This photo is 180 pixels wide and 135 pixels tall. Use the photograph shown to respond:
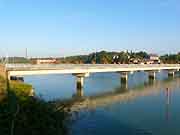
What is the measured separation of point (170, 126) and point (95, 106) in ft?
38.2

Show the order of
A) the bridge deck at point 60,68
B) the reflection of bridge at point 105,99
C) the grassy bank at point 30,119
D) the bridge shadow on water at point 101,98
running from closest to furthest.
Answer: the grassy bank at point 30,119
the bridge shadow on water at point 101,98
the reflection of bridge at point 105,99
the bridge deck at point 60,68

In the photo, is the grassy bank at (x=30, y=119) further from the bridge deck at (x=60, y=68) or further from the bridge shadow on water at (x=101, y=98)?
the bridge deck at (x=60, y=68)

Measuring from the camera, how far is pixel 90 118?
26281mm

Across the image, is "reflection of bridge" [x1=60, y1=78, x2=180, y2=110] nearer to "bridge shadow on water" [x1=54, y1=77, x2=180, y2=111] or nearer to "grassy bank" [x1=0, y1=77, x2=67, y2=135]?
"bridge shadow on water" [x1=54, y1=77, x2=180, y2=111]

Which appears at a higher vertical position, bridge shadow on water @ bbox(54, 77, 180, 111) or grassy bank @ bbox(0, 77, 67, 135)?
grassy bank @ bbox(0, 77, 67, 135)

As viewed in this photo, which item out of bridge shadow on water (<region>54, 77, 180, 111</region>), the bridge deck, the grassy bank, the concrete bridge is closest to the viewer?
the grassy bank

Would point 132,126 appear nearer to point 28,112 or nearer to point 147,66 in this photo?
point 28,112

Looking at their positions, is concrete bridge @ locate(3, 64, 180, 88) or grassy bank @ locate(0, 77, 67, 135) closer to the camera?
grassy bank @ locate(0, 77, 67, 135)

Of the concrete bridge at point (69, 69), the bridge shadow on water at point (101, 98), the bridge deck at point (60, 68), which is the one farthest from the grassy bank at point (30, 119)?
the bridge deck at point (60, 68)

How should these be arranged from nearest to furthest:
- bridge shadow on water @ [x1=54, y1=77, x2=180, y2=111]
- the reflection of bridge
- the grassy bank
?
1. the grassy bank
2. bridge shadow on water @ [x1=54, y1=77, x2=180, y2=111]
3. the reflection of bridge

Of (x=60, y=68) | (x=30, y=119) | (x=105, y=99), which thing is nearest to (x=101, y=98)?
(x=105, y=99)

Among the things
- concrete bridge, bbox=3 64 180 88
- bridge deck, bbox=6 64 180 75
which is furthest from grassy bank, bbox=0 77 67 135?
bridge deck, bbox=6 64 180 75

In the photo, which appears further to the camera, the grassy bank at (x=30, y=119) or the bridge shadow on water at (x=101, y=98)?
the bridge shadow on water at (x=101, y=98)

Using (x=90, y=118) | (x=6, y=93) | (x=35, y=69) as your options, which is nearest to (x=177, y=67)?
(x=35, y=69)
